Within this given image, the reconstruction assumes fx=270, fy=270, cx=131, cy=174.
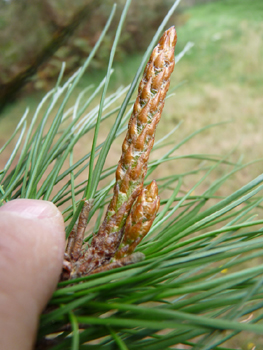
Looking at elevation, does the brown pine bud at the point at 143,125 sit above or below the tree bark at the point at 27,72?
below

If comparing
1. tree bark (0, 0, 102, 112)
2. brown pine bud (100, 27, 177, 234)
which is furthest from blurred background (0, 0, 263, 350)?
brown pine bud (100, 27, 177, 234)

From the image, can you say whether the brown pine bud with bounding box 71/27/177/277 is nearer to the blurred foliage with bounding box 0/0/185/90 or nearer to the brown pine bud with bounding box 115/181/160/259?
the brown pine bud with bounding box 115/181/160/259

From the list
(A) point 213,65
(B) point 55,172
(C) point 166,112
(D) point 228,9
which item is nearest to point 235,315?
(B) point 55,172

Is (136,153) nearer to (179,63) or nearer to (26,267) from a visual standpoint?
(26,267)

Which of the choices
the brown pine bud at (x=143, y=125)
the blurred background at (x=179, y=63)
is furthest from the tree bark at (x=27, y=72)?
the brown pine bud at (x=143, y=125)

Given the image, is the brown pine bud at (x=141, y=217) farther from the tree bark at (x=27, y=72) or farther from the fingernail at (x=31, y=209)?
the tree bark at (x=27, y=72)

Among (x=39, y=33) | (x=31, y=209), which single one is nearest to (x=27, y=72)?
(x=39, y=33)

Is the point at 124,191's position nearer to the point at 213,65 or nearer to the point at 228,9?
the point at 213,65
